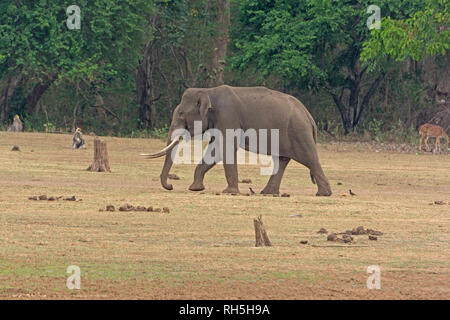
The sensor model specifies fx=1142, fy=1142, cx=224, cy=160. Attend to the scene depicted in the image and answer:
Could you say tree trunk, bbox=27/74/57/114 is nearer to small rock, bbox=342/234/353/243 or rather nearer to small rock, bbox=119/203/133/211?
small rock, bbox=119/203/133/211

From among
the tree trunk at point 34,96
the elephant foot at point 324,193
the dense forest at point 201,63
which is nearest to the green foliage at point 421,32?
the dense forest at point 201,63

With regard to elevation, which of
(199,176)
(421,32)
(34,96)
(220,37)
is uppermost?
(421,32)

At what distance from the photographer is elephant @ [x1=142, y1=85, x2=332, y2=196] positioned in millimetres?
20219

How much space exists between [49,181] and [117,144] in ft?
37.3

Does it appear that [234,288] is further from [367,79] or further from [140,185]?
[367,79]

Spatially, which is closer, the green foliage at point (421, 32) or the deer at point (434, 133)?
the green foliage at point (421, 32)

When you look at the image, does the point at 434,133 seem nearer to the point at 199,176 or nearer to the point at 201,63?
the point at 201,63

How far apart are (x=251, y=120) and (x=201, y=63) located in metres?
25.0

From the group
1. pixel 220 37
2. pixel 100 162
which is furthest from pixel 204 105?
pixel 220 37

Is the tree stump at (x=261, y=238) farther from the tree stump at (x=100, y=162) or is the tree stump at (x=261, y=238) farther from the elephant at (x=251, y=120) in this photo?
the tree stump at (x=100, y=162)

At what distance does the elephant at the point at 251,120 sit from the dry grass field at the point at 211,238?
0.51 meters

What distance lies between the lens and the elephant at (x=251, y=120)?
20.2 metres

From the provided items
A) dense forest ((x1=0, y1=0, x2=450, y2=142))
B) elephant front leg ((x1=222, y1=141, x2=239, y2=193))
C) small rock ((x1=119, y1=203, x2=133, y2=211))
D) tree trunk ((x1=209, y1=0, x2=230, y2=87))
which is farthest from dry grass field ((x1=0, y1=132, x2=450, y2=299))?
tree trunk ((x1=209, y1=0, x2=230, y2=87))

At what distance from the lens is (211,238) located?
13820 mm
